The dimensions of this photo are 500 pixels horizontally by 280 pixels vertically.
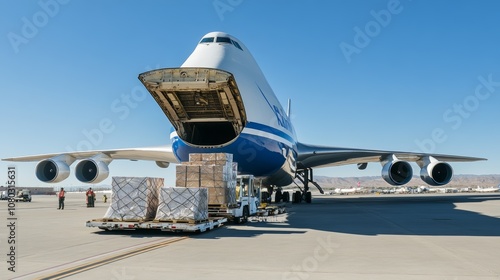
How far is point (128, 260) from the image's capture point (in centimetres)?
698

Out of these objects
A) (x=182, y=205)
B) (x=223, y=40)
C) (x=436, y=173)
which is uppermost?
(x=223, y=40)

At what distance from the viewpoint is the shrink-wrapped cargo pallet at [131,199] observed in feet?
37.7

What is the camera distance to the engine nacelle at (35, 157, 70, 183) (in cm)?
2169

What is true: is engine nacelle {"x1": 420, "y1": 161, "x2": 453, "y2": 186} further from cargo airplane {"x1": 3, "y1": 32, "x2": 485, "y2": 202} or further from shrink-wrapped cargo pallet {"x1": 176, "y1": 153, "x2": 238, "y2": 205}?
shrink-wrapped cargo pallet {"x1": 176, "y1": 153, "x2": 238, "y2": 205}

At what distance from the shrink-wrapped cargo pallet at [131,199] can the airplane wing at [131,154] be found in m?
9.26

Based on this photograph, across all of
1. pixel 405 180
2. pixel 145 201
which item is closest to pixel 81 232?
pixel 145 201

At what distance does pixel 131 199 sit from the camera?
1175 cm

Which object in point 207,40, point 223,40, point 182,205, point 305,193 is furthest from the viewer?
point 305,193

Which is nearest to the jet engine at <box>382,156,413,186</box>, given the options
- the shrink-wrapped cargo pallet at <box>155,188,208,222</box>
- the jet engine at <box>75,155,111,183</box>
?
the shrink-wrapped cargo pallet at <box>155,188,208,222</box>

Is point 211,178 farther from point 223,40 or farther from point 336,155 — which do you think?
point 336,155

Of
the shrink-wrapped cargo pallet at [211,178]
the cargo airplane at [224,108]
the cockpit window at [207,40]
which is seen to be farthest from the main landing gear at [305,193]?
the shrink-wrapped cargo pallet at [211,178]

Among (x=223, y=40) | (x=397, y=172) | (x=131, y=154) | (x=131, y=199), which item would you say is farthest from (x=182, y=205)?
(x=397, y=172)

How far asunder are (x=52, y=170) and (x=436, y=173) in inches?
801

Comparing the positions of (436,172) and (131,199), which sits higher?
(436,172)
